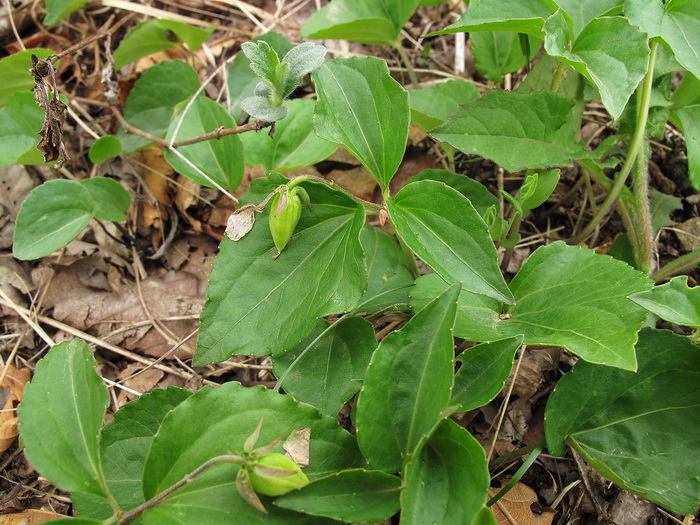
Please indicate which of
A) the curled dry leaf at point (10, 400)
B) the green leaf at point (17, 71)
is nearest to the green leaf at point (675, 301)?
the curled dry leaf at point (10, 400)

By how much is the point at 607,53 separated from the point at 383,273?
87 cm

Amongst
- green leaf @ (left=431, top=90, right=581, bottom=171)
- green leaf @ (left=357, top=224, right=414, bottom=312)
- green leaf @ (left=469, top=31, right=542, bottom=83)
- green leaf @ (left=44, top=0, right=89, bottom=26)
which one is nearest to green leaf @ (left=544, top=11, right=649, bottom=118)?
green leaf @ (left=431, top=90, right=581, bottom=171)

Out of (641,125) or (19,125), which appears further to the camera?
(19,125)

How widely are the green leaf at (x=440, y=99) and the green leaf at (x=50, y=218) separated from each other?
3.93 feet

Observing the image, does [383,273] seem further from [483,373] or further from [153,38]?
[153,38]

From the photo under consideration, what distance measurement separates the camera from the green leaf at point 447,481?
3.79 ft

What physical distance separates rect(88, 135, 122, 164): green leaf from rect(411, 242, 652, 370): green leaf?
132 centimetres

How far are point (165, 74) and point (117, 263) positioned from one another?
793 mm

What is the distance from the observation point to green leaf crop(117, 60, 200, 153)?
2252mm

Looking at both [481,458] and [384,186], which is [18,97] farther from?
[481,458]

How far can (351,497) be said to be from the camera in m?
1.20

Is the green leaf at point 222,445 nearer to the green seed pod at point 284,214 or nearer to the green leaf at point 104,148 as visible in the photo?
the green seed pod at point 284,214

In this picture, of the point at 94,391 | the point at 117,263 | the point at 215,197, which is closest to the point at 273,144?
the point at 215,197

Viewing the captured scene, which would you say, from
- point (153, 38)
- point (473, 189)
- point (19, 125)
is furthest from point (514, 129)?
point (19, 125)
